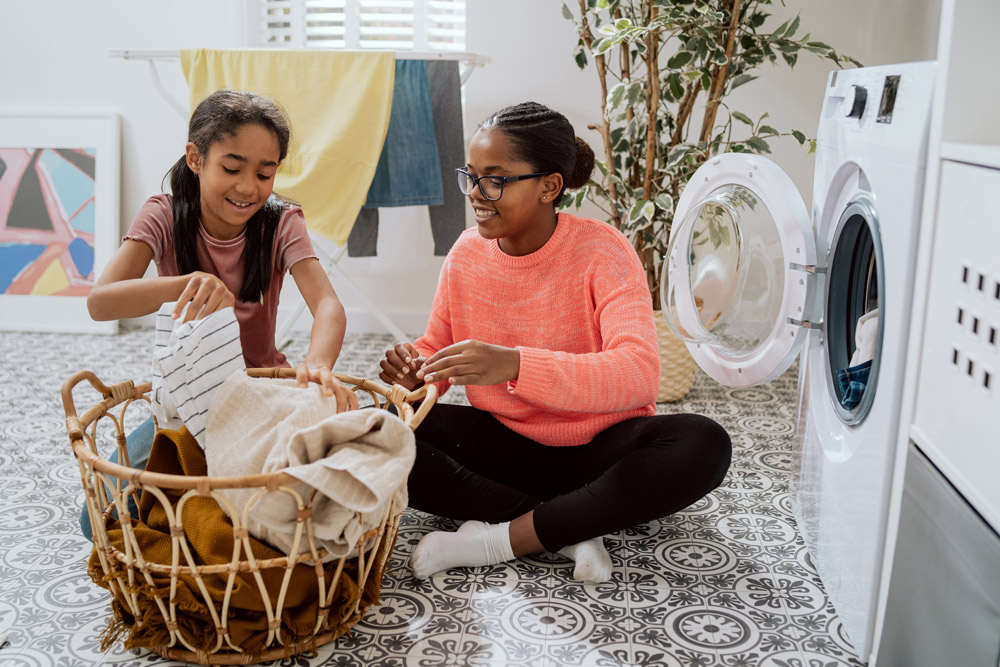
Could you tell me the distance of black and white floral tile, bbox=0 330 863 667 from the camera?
45.3 inches

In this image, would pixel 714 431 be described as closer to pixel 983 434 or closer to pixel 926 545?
pixel 926 545

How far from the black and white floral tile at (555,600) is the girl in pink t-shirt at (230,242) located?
0.52 feet

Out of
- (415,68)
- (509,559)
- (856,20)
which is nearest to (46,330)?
(415,68)

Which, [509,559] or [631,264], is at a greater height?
[631,264]

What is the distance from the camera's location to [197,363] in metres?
1.16

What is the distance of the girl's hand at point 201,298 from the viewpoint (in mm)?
1195

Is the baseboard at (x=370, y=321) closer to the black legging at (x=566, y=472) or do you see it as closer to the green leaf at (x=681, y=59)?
the green leaf at (x=681, y=59)

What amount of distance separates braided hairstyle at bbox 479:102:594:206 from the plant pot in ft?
2.64

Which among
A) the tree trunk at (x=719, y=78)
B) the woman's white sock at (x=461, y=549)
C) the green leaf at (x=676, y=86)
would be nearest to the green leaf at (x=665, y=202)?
the tree trunk at (x=719, y=78)

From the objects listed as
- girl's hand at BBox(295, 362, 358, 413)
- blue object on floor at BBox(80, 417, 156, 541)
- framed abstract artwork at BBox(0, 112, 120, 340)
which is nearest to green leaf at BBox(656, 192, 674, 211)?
girl's hand at BBox(295, 362, 358, 413)

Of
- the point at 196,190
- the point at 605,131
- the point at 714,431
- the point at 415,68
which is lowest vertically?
the point at 714,431

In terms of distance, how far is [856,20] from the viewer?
244 cm

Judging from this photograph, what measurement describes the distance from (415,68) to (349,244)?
1.68 ft

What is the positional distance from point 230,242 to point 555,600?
2.63 ft
